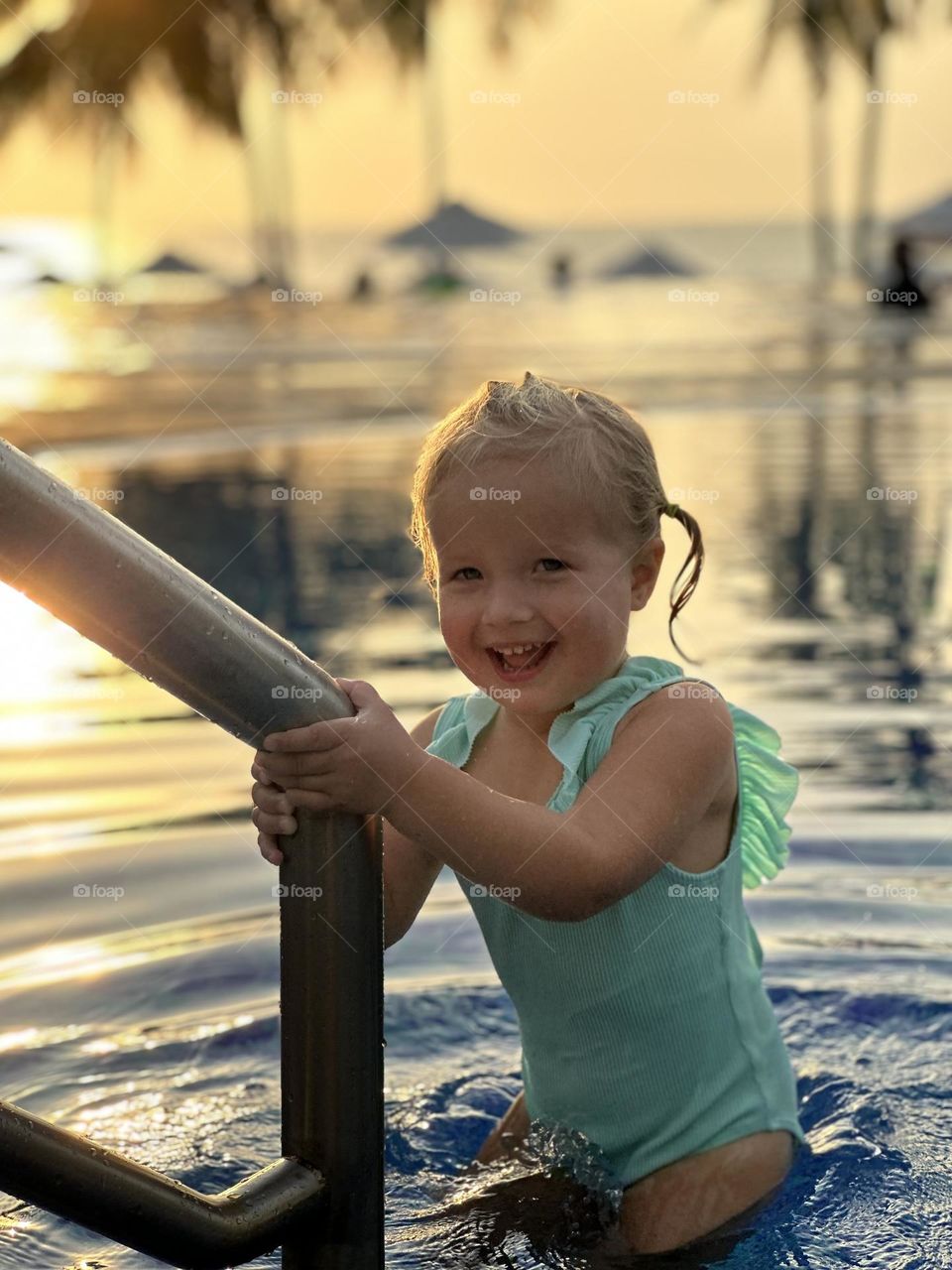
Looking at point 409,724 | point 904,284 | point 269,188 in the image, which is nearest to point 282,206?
point 269,188

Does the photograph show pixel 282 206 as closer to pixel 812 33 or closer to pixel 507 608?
pixel 812 33

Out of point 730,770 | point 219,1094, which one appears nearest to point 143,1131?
point 219,1094

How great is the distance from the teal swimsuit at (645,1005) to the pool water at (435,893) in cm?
11

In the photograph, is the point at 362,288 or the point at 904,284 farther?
the point at 362,288

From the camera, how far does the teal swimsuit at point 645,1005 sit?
243 centimetres

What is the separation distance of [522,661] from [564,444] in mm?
271

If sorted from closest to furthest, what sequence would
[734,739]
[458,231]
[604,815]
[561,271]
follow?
[604,815] < [734,739] < [561,271] < [458,231]

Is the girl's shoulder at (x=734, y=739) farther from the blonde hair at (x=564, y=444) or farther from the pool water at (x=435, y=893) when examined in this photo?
the pool water at (x=435, y=893)

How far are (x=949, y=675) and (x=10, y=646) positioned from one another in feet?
10.1

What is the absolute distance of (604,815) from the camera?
216 centimetres

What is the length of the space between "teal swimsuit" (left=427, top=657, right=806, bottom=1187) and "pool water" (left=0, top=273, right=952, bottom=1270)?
108 millimetres

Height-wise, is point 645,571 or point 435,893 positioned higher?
point 645,571

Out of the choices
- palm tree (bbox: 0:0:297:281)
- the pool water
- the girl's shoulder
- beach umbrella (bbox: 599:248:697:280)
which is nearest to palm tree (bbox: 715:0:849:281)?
beach umbrella (bbox: 599:248:697:280)

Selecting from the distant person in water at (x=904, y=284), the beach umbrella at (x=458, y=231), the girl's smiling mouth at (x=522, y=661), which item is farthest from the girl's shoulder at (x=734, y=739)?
the beach umbrella at (x=458, y=231)
